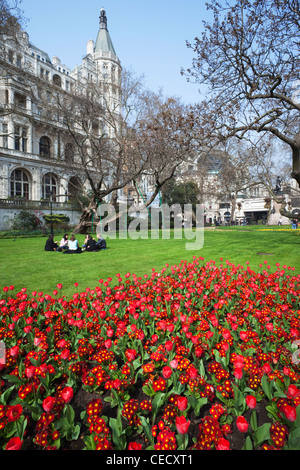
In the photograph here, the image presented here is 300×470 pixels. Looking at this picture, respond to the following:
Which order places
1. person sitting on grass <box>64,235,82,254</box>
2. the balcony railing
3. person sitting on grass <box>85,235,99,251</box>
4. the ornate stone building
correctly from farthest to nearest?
the ornate stone building < the balcony railing < person sitting on grass <box>85,235,99,251</box> < person sitting on grass <box>64,235,82,254</box>

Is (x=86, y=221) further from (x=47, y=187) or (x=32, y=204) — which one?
(x=47, y=187)

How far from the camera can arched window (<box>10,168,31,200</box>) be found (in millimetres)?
34906

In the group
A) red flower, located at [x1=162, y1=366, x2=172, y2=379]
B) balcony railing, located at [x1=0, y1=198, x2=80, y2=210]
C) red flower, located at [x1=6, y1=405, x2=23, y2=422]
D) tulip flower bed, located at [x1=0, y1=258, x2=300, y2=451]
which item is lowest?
tulip flower bed, located at [x1=0, y1=258, x2=300, y2=451]

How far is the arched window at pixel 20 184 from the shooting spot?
1374 inches

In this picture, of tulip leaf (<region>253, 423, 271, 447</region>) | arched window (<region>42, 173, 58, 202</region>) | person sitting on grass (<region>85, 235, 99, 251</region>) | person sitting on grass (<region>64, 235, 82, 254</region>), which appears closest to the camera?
tulip leaf (<region>253, 423, 271, 447</region>)

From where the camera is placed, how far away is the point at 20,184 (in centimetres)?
3625

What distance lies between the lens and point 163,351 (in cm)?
270

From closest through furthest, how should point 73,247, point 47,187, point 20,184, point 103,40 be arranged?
point 73,247 → point 20,184 → point 47,187 → point 103,40

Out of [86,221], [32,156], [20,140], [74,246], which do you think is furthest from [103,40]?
[74,246]

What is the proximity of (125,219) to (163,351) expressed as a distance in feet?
73.8

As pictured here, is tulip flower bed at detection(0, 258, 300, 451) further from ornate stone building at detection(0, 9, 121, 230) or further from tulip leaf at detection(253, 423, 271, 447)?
ornate stone building at detection(0, 9, 121, 230)

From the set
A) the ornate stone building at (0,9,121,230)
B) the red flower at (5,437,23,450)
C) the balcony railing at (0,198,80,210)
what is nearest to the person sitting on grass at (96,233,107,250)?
the red flower at (5,437,23,450)
